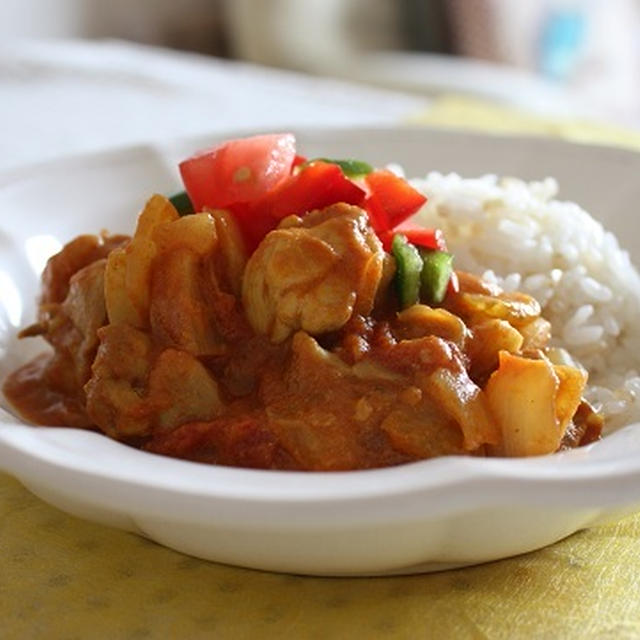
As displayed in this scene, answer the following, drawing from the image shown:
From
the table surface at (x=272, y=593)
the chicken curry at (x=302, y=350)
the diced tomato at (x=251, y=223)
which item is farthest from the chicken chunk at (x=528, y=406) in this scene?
the diced tomato at (x=251, y=223)

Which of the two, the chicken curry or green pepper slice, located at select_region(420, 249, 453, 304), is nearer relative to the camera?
the chicken curry

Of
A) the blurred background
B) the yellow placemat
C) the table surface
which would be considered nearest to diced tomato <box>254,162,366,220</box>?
the table surface

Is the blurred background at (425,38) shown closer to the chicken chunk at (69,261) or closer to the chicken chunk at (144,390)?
the chicken chunk at (69,261)

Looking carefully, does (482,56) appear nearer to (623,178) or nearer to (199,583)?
(623,178)

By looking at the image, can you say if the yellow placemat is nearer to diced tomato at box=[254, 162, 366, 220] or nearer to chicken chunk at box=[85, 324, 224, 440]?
diced tomato at box=[254, 162, 366, 220]

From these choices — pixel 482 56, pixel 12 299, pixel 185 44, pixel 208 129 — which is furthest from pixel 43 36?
pixel 12 299
